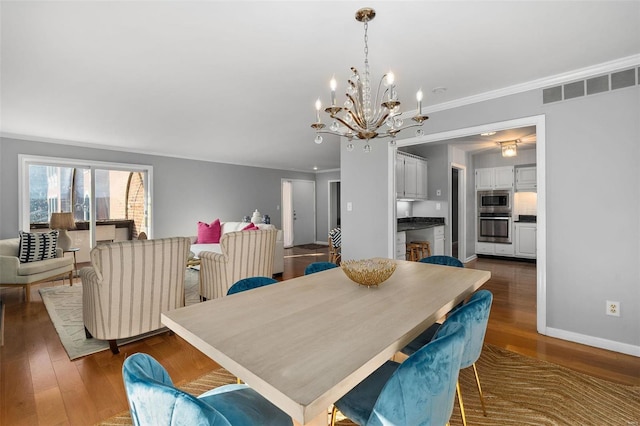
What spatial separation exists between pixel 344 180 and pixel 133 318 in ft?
9.88

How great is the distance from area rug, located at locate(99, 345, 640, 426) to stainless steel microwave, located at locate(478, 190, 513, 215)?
481cm

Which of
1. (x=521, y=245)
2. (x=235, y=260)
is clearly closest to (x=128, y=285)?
(x=235, y=260)

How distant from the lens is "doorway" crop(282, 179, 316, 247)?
352 inches

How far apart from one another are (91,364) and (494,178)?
7292mm

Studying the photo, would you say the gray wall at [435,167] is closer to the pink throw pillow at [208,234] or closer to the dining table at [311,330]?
the pink throw pillow at [208,234]

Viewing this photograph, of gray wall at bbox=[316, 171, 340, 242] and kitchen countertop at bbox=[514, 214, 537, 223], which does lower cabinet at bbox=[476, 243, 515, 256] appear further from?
gray wall at bbox=[316, 171, 340, 242]

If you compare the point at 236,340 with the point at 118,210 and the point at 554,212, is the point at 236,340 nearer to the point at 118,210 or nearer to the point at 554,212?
the point at 554,212

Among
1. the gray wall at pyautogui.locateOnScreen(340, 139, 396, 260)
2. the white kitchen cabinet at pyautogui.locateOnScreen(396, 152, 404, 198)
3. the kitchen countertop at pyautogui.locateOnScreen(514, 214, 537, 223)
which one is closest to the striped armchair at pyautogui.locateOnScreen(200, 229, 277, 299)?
the gray wall at pyautogui.locateOnScreen(340, 139, 396, 260)

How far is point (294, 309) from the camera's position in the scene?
141 cm

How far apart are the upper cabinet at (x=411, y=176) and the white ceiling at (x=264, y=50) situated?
1.63 meters

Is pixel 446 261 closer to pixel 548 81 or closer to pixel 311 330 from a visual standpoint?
pixel 311 330

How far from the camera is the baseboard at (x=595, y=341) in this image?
8.05 feet

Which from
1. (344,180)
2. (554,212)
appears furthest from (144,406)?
(344,180)

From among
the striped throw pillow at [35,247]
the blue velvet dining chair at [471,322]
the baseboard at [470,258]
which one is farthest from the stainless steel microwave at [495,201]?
the striped throw pillow at [35,247]
